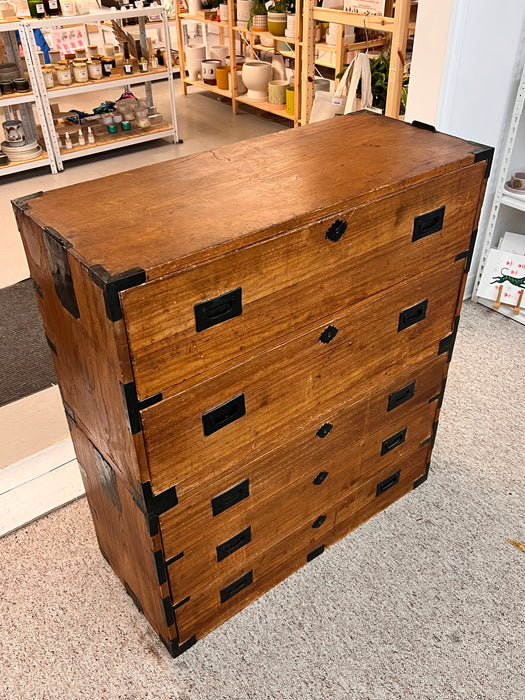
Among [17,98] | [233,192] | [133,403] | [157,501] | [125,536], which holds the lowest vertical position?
[125,536]

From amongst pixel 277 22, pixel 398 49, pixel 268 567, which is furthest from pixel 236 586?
pixel 277 22

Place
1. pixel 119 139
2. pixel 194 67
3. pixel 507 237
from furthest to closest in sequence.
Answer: pixel 194 67
pixel 119 139
pixel 507 237

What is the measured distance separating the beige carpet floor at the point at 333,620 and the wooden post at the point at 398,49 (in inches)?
69.9

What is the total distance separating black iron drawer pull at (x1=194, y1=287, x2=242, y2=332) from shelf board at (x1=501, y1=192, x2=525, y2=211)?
6.47 ft

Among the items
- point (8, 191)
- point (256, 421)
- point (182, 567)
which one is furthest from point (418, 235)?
point (8, 191)

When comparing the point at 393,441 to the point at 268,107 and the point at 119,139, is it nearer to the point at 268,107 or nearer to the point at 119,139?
the point at 119,139

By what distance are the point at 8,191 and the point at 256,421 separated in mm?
3783

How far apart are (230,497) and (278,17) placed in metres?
4.39

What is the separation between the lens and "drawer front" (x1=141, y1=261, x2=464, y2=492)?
121cm

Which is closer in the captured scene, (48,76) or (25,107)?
(48,76)

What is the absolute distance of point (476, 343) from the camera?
2.72 metres

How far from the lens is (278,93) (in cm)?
512

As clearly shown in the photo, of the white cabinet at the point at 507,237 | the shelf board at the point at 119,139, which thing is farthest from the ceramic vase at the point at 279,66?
the white cabinet at the point at 507,237

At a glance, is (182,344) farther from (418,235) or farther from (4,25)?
(4,25)
